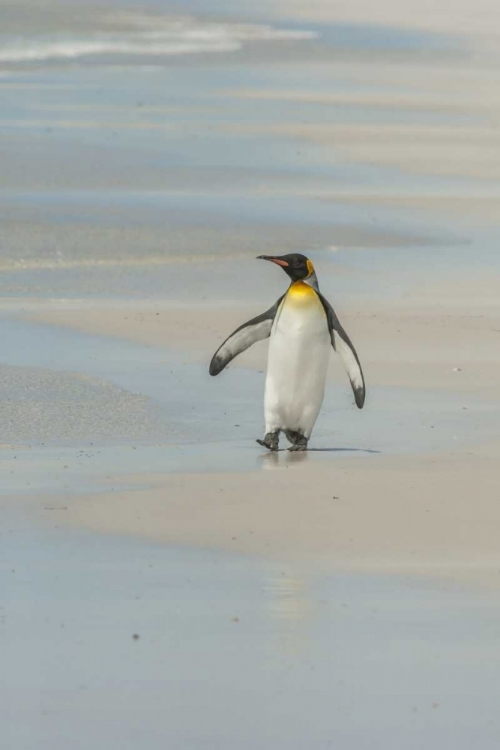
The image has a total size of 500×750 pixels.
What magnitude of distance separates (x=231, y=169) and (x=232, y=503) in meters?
12.8

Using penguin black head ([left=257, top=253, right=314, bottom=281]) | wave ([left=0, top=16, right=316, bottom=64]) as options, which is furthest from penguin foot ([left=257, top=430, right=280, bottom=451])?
wave ([left=0, top=16, right=316, bottom=64])

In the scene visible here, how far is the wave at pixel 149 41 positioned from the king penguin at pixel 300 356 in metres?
21.7

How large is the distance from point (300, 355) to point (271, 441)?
485 mm

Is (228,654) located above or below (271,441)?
A: above

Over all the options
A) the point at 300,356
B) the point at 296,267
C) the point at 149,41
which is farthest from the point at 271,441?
the point at 149,41

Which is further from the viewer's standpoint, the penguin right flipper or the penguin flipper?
the penguin right flipper

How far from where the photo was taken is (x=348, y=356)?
8.66 m

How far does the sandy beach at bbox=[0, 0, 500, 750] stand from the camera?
4637 millimetres

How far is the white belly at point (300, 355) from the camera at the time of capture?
862 cm

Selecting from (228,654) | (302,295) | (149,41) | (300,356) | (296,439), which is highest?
(228,654)

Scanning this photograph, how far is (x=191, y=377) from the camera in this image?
9.85 meters

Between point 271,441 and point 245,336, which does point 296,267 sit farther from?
point 271,441

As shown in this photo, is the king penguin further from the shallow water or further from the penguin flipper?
the shallow water

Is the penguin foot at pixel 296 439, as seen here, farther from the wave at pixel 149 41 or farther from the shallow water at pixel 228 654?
the wave at pixel 149 41
